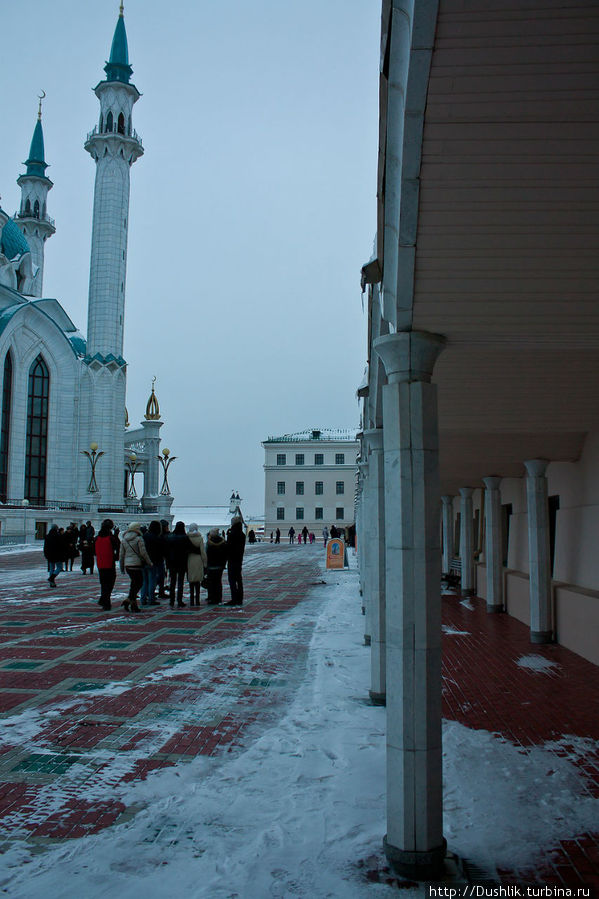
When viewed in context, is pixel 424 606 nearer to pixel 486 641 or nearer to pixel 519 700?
pixel 519 700

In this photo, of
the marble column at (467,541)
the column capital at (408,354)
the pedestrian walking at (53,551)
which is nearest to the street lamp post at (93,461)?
the pedestrian walking at (53,551)

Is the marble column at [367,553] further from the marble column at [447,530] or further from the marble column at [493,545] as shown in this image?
the marble column at [447,530]

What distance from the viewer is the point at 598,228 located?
128 inches

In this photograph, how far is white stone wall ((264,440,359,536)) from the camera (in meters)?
71.8

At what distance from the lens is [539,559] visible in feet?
33.6

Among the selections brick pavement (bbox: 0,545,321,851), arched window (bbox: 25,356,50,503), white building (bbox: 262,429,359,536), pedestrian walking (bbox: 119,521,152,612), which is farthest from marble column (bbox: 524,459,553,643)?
white building (bbox: 262,429,359,536)

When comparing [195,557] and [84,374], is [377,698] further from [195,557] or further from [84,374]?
[84,374]

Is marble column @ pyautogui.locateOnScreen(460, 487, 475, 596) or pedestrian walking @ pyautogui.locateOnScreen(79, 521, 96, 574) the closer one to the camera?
marble column @ pyautogui.locateOnScreen(460, 487, 475, 596)

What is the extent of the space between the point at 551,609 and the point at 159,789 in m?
7.54

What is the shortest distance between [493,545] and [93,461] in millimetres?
39250

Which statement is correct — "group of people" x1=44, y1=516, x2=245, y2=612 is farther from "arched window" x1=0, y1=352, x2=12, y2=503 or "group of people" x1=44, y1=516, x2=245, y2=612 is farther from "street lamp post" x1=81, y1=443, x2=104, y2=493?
"arched window" x1=0, y1=352, x2=12, y2=503

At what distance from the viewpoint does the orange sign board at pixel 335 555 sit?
24906 millimetres

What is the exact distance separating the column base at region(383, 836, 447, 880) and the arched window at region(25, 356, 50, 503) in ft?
161

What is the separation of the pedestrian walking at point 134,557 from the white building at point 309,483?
58.7 metres
